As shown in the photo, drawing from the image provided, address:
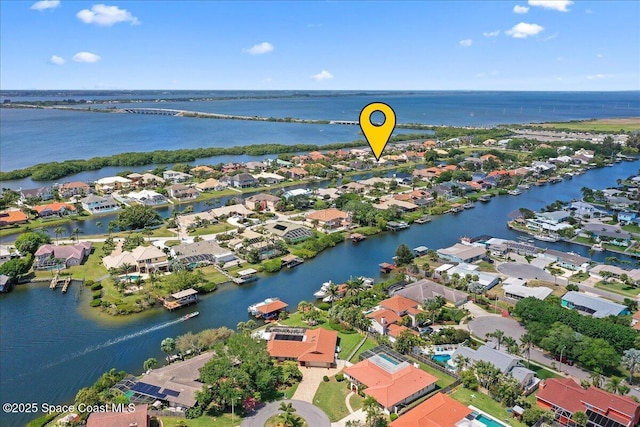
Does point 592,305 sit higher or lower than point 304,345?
higher

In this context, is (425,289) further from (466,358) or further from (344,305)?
(466,358)

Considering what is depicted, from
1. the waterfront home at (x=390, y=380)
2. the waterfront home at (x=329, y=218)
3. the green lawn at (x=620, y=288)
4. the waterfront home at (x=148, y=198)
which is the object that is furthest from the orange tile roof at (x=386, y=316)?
the waterfront home at (x=148, y=198)

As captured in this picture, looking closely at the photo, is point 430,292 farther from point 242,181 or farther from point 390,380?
point 242,181

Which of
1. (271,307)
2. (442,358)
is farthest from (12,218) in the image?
(442,358)

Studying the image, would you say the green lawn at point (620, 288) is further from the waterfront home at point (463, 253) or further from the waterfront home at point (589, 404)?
the waterfront home at point (589, 404)

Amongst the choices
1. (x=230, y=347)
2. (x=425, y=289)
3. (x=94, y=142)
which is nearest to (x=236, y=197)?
(x=425, y=289)

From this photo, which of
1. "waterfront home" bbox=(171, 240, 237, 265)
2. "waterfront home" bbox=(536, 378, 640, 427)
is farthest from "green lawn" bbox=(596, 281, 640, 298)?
"waterfront home" bbox=(171, 240, 237, 265)

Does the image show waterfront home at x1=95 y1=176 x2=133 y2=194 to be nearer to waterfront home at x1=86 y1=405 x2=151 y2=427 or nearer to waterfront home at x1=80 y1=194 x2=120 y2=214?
waterfront home at x1=80 y1=194 x2=120 y2=214
